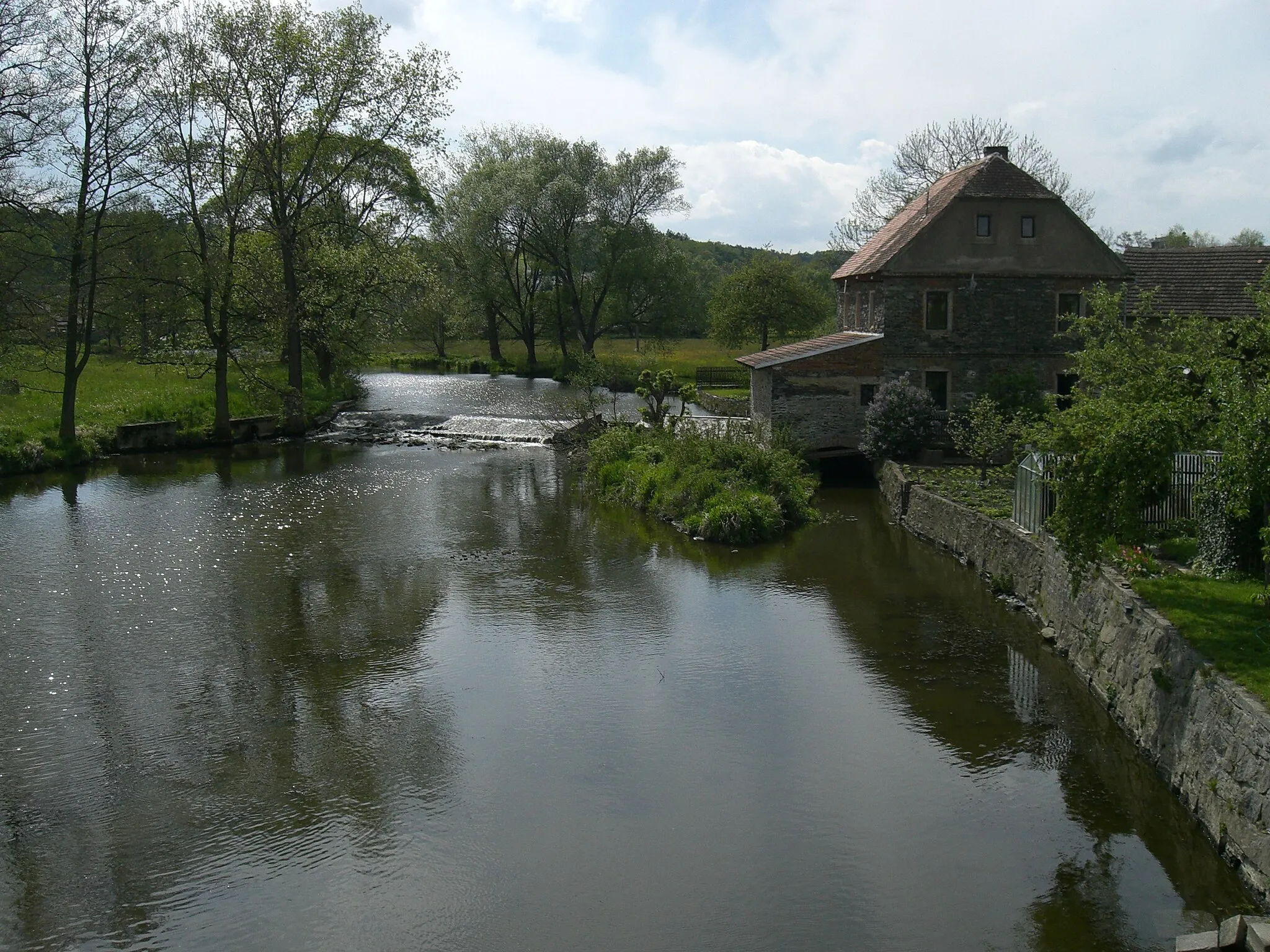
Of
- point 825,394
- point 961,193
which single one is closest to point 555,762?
point 825,394

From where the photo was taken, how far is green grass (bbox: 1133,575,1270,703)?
994 centimetres

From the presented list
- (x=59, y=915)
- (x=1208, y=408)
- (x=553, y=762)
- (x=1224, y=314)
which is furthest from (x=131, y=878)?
(x=1224, y=314)

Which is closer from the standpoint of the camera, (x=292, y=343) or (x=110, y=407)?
(x=110, y=407)

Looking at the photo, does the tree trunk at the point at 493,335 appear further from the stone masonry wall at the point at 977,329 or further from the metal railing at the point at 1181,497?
the metal railing at the point at 1181,497

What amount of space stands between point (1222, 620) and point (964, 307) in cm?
1984

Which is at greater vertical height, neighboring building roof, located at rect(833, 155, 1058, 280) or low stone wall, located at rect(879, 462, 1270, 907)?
neighboring building roof, located at rect(833, 155, 1058, 280)

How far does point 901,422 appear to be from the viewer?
27.7 meters

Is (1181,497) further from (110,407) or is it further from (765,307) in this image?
(765,307)

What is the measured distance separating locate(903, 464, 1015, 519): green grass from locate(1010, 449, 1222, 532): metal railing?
88cm

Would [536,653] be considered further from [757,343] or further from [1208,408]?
[757,343]

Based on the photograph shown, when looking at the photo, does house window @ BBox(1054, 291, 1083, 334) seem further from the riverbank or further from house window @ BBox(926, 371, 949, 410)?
the riverbank

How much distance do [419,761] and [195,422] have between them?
2791 cm

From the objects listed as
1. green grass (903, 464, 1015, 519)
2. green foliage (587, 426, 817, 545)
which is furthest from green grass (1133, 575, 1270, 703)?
green foliage (587, 426, 817, 545)

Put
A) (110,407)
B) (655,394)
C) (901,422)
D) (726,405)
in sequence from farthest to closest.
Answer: (726,405) < (110,407) < (655,394) < (901,422)
